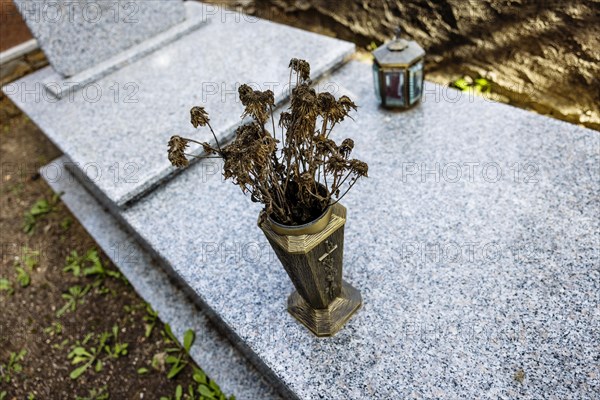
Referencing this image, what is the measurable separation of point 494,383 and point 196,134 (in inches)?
81.8

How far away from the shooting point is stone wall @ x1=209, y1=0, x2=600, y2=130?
9.07ft

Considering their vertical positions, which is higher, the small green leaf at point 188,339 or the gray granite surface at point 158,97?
the gray granite surface at point 158,97

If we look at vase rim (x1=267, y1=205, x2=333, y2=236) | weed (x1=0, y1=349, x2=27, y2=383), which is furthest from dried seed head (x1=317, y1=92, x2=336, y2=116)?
weed (x1=0, y1=349, x2=27, y2=383)

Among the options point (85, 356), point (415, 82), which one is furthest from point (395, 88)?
point (85, 356)

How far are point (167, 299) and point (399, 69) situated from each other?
72.1 inches

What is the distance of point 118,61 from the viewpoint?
144 inches

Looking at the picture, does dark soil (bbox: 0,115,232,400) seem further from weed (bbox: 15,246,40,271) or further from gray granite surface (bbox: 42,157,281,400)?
gray granite surface (bbox: 42,157,281,400)

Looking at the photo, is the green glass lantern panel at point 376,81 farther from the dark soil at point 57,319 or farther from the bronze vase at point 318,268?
the dark soil at point 57,319

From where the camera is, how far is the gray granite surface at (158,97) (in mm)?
2795

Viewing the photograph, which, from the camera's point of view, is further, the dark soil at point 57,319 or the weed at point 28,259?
the weed at point 28,259

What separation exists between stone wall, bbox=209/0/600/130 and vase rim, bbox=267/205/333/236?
223 cm

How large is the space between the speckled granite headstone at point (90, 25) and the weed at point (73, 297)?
1.76m

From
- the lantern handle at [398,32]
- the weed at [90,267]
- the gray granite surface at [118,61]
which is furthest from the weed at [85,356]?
the lantern handle at [398,32]

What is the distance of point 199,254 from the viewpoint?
2309mm
